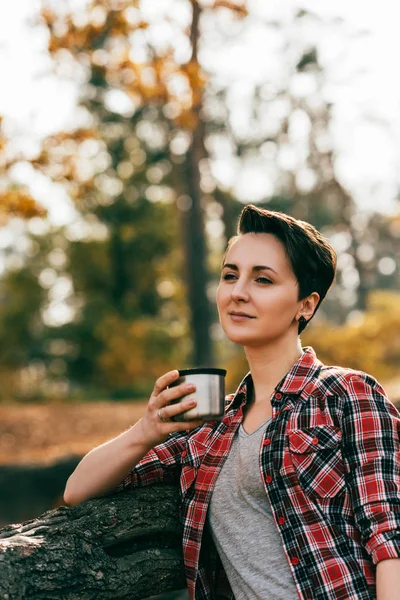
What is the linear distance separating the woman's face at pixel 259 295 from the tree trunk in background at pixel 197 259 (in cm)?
1531

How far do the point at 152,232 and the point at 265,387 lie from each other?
2032cm

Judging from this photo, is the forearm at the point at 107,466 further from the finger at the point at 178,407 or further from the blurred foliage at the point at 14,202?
the blurred foliage at the point at 14,202

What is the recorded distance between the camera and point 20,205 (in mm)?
9312

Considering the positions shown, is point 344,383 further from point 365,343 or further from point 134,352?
point 134,352

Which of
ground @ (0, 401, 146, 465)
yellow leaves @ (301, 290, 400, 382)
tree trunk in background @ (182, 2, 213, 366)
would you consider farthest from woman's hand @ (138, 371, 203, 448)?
tree trunk in background @ (182, 2, 213, 366)

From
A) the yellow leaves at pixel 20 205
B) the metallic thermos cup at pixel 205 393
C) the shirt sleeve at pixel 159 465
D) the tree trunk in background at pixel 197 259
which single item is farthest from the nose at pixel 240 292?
the tree trunk in background at pixel 197 259

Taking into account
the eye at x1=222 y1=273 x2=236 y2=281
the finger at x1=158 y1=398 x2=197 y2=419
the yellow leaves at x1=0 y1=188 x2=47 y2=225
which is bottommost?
the finger at x1=158 y1=398 x2=197 y2=419

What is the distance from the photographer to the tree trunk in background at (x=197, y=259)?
1773 centimetres

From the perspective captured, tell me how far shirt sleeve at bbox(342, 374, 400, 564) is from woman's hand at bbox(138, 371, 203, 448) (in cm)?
43

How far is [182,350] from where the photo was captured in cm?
2230

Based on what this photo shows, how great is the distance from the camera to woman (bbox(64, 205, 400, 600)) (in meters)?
2.11

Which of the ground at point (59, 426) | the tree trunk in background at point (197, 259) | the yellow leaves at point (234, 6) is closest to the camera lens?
the ground at point (59, 426)

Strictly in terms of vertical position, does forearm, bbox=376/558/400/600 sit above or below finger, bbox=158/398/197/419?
below

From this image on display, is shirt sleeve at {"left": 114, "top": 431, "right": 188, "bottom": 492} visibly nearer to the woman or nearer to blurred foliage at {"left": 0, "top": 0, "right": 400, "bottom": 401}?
the woman
